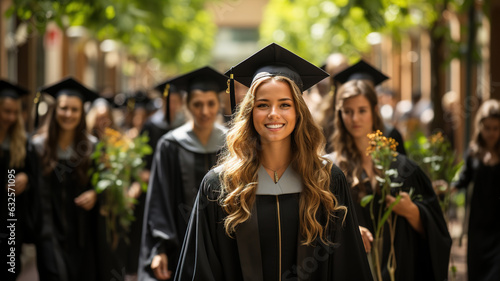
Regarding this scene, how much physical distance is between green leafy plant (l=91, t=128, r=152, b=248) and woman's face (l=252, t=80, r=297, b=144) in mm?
3037

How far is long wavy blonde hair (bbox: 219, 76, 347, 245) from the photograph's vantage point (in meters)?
3.57

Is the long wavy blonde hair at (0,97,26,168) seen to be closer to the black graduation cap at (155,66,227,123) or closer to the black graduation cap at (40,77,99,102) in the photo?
the black graduation cap at (40,77,99,102)

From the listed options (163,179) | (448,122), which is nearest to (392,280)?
(163,179)

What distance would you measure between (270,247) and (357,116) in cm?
171

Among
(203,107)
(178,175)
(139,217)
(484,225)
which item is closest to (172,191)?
(178,175)

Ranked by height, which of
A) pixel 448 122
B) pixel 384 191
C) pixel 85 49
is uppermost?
pixel 85 49

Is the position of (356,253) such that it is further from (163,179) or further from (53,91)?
(53,91)

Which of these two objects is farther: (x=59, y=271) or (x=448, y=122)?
(x=448, y=122)

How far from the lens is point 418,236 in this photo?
192 inches

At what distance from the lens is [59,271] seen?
240 inches

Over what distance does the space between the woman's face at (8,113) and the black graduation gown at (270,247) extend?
3.47 meters

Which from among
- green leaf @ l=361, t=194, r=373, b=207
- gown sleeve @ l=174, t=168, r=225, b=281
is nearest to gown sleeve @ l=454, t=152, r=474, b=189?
green leaf @ l=361, t=194, r=373, b=207

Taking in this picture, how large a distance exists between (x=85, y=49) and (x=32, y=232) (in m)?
18.2

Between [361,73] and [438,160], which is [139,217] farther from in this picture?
[438,160]
